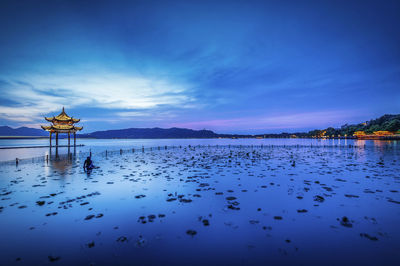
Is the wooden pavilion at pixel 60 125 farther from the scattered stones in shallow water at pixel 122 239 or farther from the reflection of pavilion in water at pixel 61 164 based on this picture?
the scattered stones in shallow water at pixel 122 239

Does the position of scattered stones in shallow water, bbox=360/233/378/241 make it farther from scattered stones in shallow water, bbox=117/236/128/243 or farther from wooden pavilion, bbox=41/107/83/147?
wooden pavilion, bbox=41/107/83/147

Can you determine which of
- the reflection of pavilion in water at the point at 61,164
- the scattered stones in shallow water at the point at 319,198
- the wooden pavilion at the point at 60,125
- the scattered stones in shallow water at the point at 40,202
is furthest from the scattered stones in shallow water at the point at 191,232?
the wooden pavilion at the point at 60,125

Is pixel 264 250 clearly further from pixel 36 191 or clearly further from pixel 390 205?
pixel 36 191

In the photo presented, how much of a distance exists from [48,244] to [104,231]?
1.63m

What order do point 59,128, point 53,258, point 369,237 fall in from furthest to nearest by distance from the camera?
point 59,128
point 369,237
point 53,258

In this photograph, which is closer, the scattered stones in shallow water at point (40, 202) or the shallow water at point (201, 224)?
the shallow water at point (201, 224)

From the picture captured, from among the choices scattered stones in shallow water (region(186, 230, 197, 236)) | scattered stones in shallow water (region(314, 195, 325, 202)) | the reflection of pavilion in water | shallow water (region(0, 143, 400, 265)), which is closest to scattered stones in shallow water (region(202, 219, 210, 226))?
shallow water (region(0, 143, 400, 265))

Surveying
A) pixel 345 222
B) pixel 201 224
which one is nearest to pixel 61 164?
pixel 201 224

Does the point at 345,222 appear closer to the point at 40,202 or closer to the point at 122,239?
the point at 122,239

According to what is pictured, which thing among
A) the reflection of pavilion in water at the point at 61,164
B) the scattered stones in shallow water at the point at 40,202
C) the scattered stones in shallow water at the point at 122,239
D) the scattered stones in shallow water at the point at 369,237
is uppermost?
the scattered stones in shallow water at the point at 369,237

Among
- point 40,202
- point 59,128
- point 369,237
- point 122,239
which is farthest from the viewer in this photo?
point 59,128

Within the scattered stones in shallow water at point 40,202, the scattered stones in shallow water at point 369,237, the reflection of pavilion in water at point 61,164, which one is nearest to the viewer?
the scattered stones in shallow water at point 369,237

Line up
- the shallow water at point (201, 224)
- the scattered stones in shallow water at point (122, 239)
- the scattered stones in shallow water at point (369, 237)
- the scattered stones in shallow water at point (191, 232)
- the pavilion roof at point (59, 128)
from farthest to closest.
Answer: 1. the pavilion roof at point (59, 128)
2. the scattered stones in shallow water at point (191, 232)
3. the scattered stones in shallow water at point (122, 239)
4. the scattered stones in shallow water at point (369, 237)
5. the shallow water at point (201, 224)

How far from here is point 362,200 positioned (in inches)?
376
